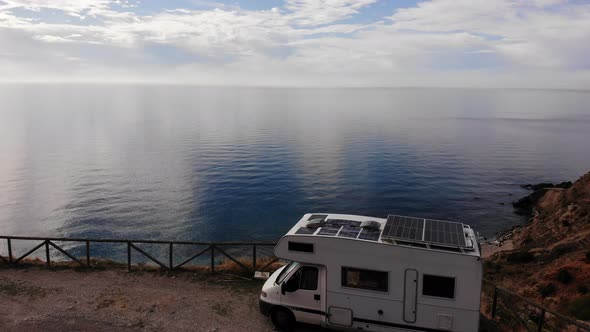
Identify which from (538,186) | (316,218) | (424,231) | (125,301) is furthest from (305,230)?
(538,186)

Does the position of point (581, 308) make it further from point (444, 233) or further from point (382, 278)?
point (382, 278)

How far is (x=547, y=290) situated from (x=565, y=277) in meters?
1.50

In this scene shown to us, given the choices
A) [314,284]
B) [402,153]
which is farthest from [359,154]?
[314,284]

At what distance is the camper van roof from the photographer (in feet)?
42.7

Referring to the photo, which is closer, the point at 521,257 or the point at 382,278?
the point at 382,278

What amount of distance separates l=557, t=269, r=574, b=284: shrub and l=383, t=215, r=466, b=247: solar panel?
13293 millimetres

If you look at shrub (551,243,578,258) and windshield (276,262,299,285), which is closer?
windshield (276,262,299,285)

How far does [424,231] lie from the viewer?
45.4ft

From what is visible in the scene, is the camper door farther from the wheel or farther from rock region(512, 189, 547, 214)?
rock region(512, 189, 547, 214)

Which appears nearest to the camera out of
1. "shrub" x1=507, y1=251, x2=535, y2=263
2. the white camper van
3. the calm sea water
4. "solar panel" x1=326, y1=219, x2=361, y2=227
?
the white camper van

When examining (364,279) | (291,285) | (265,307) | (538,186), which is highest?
(364,279)

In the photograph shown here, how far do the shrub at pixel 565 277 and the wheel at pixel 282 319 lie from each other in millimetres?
16956

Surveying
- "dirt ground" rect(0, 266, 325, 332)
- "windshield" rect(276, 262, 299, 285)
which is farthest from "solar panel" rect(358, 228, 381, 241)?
"dirt ground" rect(0, 266, 325, 332)

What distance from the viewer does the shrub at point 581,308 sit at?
1854cm
